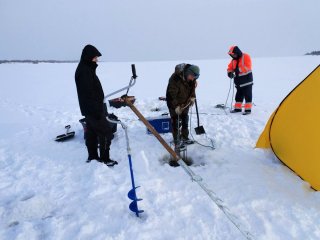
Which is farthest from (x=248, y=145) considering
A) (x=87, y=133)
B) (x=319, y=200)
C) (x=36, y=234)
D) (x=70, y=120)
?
(x=70, y=120)

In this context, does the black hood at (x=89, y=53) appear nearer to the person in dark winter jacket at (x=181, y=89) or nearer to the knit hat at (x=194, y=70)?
the person in dark winter jacket at (x=181, y=89)

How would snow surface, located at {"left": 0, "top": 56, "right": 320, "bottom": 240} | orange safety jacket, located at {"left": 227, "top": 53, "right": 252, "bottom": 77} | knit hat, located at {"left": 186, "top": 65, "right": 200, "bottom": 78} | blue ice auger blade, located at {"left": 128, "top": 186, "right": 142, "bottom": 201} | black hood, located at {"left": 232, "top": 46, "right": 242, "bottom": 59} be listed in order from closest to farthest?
snow surface, located at {"left": 0, "top": 56, "right": 320, "bottom": 240} → blue ice auger blade, located at {"left": 128, "top": 186, "right": 142, "bottom": 201} → knit hat, located at {"left": 186, "top": 65, "right": 200, "bottom": 78} → black hood, located at {"left": 232, "top": 46, "right": 242, "bottom": 59} → orange safety jacket, located at {"left": 227, "top": 53, "right": 252, "bottom": 77}

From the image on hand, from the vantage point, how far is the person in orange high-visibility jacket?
6.85m

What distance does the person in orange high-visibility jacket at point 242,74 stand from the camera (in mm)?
6852

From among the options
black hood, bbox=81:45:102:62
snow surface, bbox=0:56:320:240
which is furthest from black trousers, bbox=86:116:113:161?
black hood, bbox=81:45:102:62

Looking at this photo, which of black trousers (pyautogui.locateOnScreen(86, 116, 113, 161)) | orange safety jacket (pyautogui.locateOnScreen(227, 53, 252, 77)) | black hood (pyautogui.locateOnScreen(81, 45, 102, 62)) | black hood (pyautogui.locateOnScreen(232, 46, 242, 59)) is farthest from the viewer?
orange safety jacket (pyautogui.locateOnScreen(227, 53, 252, 77))

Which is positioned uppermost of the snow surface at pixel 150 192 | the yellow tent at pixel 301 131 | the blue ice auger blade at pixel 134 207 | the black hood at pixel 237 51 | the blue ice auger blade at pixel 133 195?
the black hood at pixel 237 51

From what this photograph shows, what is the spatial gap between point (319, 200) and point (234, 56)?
452 centimetres

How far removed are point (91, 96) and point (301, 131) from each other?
2.67 m

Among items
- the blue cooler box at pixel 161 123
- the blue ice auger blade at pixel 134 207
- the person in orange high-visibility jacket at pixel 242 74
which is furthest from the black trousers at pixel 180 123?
the person in orange high-visibility jacket at pixel 242 74

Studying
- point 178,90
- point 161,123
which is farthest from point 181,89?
point 161,123

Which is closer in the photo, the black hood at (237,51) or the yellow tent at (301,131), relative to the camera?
the yellow tent at (301,131)

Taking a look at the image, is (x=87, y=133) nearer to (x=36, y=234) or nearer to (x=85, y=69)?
(x=85, y=69)

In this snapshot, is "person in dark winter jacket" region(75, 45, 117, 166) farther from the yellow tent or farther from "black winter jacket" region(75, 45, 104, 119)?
the yellow tent
